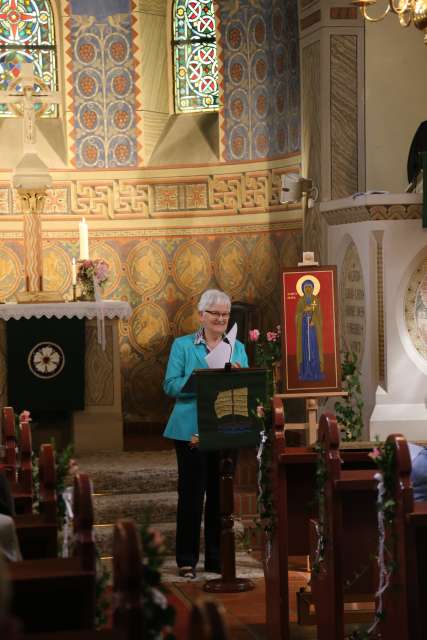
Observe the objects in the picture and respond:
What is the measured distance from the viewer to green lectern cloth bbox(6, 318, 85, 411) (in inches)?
368

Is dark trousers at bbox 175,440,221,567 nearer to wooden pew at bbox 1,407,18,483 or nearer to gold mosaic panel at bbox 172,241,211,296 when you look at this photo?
wooden pew at bbox 1,407,18,483

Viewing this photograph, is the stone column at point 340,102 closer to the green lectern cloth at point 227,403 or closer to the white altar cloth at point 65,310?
the white altar cloth at point 65,310

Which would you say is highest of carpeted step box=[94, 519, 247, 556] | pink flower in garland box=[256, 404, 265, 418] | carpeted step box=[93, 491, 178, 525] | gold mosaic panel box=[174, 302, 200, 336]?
gold mosaic panel box=[174, 302, 200, 336]

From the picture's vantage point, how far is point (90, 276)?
9781 mm

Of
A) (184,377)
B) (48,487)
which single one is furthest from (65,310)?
(48,487)

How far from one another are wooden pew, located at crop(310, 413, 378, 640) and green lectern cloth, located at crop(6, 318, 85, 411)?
406 cm

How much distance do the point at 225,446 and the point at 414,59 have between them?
493 cm

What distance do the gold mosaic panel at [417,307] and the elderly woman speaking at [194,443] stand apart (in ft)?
7.29

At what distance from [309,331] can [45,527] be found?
12.3 feet

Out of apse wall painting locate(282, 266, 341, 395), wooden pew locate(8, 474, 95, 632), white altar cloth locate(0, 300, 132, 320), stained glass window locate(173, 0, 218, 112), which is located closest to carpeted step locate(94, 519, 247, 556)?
apse wall painting locate(282, 266, 341, 395)

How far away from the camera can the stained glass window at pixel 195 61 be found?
12.3 m

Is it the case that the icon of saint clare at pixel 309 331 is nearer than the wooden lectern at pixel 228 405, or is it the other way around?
the wooden lectern at pixel 228 405

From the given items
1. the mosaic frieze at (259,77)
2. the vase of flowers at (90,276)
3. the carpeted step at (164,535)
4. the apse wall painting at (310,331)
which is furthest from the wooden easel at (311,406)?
the mosaic frieze at (259,77)

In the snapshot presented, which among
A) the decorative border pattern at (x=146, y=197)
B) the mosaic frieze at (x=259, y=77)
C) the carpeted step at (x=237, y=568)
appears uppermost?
the mosaic frieze at (x=259, y=77)
